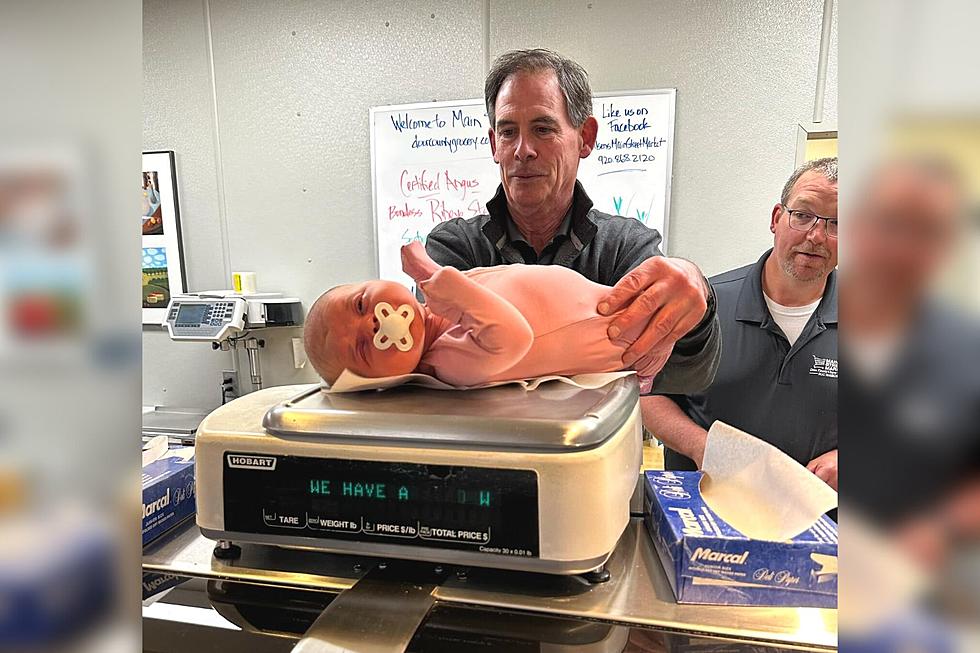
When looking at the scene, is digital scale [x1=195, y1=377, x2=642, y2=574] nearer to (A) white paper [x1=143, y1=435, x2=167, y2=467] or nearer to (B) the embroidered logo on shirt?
(A) white paper [x1=143, y1=435, x2=167, y2=467]

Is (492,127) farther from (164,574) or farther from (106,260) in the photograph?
(106,260)

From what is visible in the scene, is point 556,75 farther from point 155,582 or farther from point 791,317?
point 155,582

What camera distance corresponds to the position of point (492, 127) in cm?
86

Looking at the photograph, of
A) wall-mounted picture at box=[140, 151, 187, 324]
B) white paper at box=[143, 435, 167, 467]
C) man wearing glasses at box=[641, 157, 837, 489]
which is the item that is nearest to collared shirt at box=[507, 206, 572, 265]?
man wearing glasses at box=[641, 157, 837, 489]

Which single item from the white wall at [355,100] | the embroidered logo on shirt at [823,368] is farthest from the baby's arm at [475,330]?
the white wall at [355,100]

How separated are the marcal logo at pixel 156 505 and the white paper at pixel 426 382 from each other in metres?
0.15

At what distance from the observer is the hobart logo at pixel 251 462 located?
1.38 feet

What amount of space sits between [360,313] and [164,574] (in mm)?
239

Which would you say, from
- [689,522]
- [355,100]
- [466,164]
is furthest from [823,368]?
[355,100]

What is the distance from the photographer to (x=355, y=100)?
1.69 m

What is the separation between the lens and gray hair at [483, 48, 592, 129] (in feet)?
2.77

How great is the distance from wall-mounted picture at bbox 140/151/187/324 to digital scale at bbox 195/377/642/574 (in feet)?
5.28

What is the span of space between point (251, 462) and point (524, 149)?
23.4 inches

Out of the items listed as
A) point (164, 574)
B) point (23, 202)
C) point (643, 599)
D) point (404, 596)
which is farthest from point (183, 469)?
point (23, 202)
